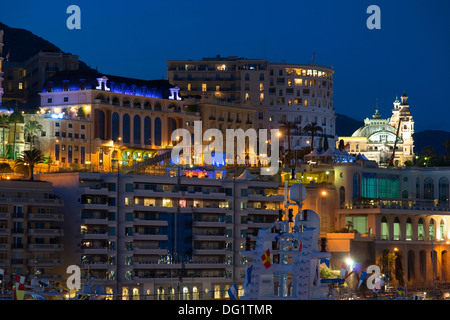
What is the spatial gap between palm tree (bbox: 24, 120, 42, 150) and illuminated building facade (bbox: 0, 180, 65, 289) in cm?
3374

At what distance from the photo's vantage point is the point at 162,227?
5015 inches

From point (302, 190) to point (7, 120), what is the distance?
86168 millimetres

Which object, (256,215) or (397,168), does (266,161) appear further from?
(256,215)

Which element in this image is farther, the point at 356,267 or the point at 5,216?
the point at 356,267

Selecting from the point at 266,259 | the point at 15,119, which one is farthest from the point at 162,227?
the point at 266,259

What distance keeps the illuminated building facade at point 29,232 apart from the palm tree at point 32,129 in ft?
111

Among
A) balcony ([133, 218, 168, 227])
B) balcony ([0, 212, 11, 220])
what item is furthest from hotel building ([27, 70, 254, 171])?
balcony ([0, 212, 11, 220])

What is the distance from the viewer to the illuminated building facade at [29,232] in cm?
11256

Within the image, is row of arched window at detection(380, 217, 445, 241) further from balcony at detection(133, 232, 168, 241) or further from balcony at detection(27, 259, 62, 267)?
balcony at detection(27, 259, 62, 267)

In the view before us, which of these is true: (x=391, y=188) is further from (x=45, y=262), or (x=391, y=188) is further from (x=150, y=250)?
(x=45, y=262)

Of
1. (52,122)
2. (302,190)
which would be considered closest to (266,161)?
(52,122)

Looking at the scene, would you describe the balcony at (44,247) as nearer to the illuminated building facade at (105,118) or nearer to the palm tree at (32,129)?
the illuminated building facade at (105,118)

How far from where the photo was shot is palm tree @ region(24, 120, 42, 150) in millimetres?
152625

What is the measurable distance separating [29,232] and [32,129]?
40343 mm
